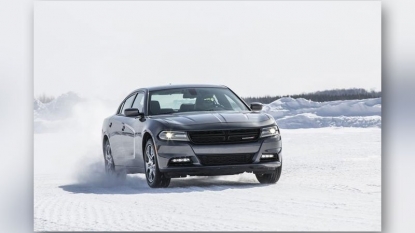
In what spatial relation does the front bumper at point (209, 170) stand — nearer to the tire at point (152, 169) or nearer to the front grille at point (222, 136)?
the tire at point (152, 169)

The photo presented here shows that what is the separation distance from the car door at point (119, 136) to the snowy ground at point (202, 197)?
0.34 meters

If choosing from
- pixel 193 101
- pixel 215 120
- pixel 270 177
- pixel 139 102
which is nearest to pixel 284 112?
pixel 139 102

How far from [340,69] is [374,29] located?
725 millimetres

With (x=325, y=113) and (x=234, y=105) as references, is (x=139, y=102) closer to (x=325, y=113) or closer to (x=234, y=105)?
(x=234, y=105)

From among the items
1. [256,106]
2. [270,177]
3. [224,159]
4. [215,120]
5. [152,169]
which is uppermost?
[256,106]

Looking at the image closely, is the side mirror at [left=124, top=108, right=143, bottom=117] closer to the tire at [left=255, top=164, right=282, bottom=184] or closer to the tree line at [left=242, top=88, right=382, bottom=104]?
the tire at [left=255, top=164, right=282, bottom=184]

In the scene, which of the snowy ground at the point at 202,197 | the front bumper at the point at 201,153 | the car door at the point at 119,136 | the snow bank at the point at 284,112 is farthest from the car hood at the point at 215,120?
the snow bank at the point at 284,112

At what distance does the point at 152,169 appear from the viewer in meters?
11.3

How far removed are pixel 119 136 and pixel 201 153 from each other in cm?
205

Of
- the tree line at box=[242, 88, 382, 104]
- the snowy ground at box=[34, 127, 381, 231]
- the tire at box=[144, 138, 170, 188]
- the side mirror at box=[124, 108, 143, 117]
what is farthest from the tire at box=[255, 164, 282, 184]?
the side mirror at box=[124, 108, 143, 117]

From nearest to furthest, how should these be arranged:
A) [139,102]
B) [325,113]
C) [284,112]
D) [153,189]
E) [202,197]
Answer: [202,197] < [153,189] < [139,102] < [284,112] < [325,113]

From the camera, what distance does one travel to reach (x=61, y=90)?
13664 mm
